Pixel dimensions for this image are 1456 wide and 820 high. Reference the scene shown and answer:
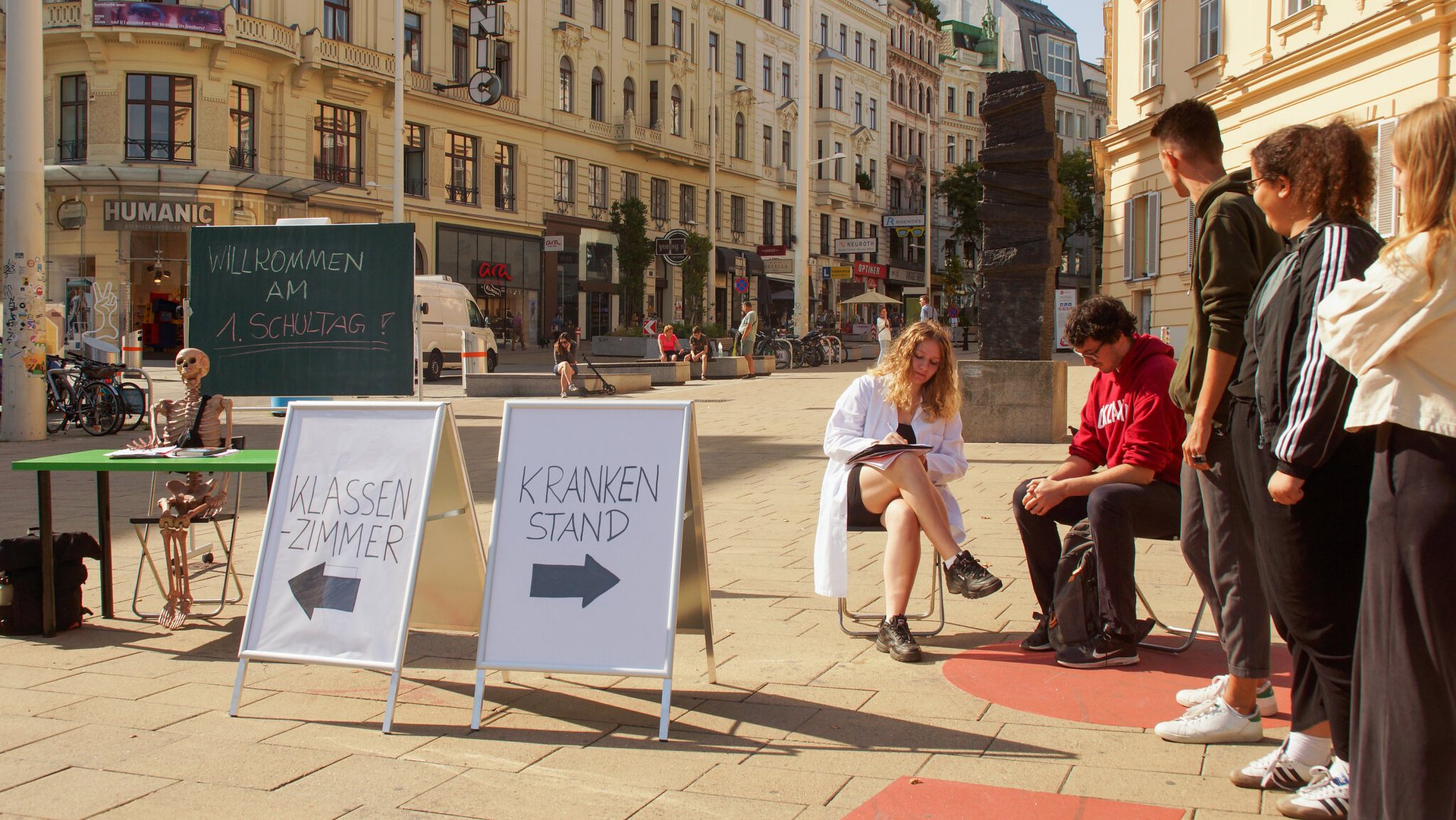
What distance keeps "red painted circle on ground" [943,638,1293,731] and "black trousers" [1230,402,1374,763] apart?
1.05m

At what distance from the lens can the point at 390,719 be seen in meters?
4.21

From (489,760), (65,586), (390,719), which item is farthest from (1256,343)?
(65,586)

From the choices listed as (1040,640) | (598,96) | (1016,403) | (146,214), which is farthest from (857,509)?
(598,96)

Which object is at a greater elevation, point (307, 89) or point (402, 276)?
point (307, 89)

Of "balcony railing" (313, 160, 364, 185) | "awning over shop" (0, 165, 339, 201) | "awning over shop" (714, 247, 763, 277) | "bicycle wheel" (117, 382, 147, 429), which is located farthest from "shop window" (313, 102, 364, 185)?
"awning over shop" (714, 247, 763, 277)

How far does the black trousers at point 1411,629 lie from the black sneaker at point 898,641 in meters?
2.27

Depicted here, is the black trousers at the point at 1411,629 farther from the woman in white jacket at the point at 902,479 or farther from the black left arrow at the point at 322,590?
the black left arrow at the point at 322,590

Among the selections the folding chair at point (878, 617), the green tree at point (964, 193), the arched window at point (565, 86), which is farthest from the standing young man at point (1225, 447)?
the green tree at point (964, 193)

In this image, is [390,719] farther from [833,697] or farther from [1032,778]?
[1032,778]

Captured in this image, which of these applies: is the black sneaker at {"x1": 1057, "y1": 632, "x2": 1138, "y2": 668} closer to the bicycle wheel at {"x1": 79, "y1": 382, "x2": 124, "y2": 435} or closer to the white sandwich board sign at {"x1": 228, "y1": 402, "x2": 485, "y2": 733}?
the white sandwich board sign at {"x1": 228, "y1": 402, "x2": 485, "y2": 733}

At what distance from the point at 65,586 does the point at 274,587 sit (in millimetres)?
1675

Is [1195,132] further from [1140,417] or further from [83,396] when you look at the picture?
[83,396]

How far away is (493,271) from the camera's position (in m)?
40.5

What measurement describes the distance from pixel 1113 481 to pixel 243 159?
31.8m
